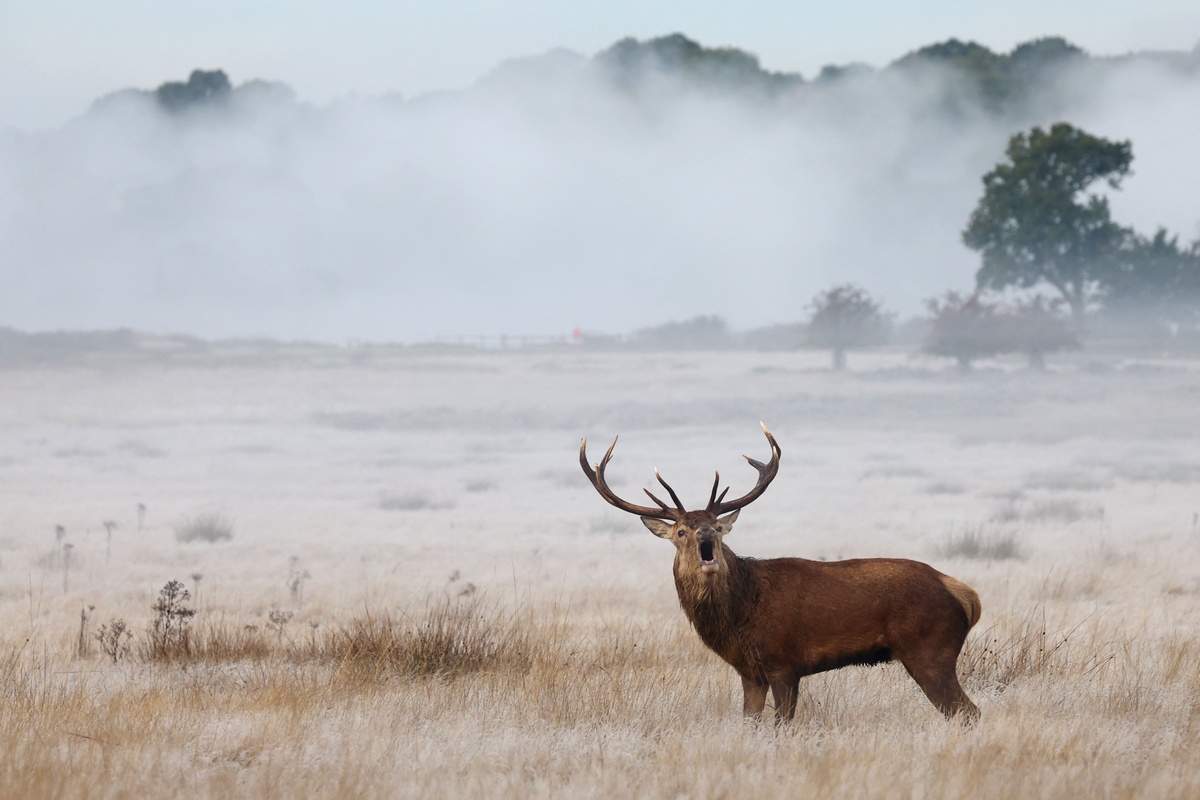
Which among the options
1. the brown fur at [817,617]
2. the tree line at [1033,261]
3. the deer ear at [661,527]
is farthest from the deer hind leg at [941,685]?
the tree line at [1033,261]

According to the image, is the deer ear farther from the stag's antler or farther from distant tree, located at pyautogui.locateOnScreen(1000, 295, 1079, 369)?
distant tree, located at pyautogui.locateOnScreen(1000, 295, 1079, 369)

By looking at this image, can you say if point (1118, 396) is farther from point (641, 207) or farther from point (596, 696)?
point (641, 207)

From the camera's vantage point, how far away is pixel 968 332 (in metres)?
54.7

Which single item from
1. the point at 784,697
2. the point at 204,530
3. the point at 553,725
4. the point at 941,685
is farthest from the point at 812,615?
the point at 204,530

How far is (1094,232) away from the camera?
61375mm

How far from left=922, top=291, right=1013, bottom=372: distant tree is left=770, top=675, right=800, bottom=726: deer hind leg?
162 ft

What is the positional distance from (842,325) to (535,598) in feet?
160

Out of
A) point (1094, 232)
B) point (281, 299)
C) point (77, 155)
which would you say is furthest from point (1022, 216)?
point (77, 155)

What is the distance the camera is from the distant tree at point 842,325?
60.1m

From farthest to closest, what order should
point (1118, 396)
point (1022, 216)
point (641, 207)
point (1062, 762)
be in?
point (641, 207) < point (1022, 216) < point (1118, 396) < point (1062, 762)

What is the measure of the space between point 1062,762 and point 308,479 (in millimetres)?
25145

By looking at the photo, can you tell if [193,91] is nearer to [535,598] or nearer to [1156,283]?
[1156,283]

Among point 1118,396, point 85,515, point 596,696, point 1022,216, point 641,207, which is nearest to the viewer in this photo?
point 596,696

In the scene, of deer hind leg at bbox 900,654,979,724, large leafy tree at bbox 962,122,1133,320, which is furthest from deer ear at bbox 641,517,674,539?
large leafy tree at bbox 962,122,1133,320
